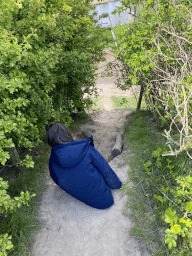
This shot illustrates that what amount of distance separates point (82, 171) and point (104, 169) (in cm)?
40

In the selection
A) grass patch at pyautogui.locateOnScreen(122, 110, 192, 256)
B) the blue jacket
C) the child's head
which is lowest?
grass patch at pyautogui.locateOnScreen(122, 110, 192, 256)

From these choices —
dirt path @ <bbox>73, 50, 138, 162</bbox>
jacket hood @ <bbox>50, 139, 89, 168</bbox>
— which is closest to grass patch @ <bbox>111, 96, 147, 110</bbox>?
dirt path @ <bbox>73, 50, 138, 162</bbox>

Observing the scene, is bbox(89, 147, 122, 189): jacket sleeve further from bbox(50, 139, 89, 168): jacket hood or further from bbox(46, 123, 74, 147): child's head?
bbox(46, 123, 74, 147): child's head

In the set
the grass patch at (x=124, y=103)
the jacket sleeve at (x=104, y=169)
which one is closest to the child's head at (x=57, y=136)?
the jacket sleeve at (x=104, y=169)

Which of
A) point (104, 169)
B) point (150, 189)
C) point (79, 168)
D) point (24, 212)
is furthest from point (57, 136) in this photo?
point (150, 189)

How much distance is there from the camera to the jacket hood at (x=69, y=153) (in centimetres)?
261

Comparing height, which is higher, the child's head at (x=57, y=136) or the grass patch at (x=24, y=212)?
the child's head at (x=57, y=136)

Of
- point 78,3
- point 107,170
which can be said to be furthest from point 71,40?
point 107,170

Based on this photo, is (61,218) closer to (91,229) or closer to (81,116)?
(91,229)

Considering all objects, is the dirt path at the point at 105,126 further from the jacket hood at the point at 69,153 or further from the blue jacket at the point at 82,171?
the jacket hood at the point at 69,153

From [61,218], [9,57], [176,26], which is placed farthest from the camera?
[176,26]

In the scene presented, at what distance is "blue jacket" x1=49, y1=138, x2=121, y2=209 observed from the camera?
8.64ft

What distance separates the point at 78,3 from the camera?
5.62m

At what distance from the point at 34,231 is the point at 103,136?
3810mm
